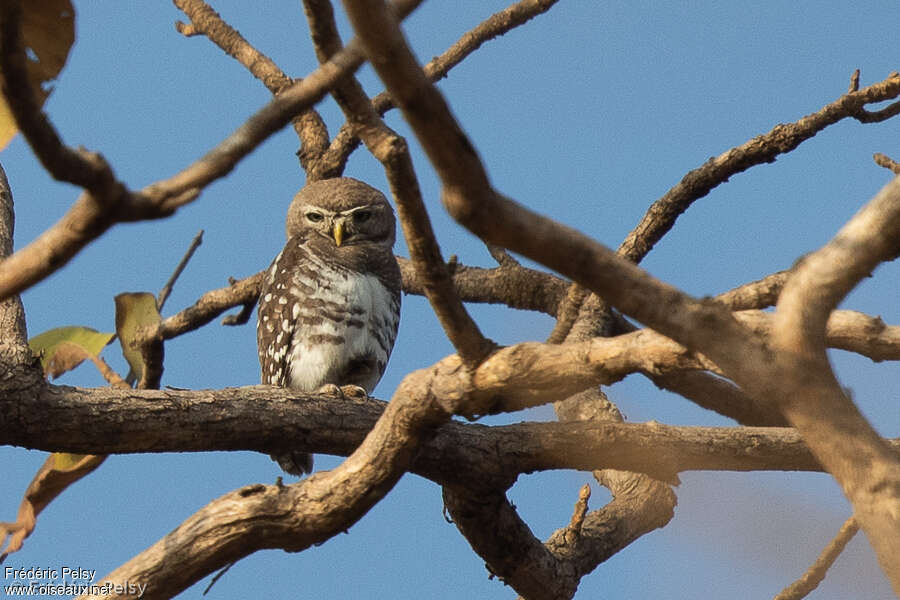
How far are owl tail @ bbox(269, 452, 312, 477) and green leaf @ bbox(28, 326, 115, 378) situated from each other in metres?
1.58

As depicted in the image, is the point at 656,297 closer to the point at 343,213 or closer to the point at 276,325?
the point at 276,325

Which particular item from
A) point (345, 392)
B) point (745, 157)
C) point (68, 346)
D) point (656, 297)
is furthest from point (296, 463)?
point (656, 297)

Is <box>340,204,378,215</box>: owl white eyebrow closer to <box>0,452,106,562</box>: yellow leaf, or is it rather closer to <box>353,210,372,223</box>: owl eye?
<box>353,210,372,223</box>: owl eye

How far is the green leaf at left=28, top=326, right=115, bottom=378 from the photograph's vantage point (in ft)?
11.5

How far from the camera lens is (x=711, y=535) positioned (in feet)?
11.2

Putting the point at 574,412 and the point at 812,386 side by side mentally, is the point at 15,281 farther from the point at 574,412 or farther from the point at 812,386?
the point at 574,412

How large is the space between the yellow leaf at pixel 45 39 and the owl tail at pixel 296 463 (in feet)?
11.6

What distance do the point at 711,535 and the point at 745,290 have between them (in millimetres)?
952

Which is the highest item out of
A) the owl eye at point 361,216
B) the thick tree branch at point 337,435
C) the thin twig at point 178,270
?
the owl eye at point 361,216

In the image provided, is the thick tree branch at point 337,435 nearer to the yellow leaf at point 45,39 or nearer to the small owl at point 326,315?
the small owl at point 326,315

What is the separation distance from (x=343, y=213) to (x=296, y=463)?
4.45 ft

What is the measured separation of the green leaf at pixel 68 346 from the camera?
11.5ft

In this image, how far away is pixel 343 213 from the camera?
18.6 feet

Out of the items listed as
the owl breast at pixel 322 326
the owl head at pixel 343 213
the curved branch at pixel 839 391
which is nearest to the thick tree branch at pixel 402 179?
the curved branch at pixel 839 391
